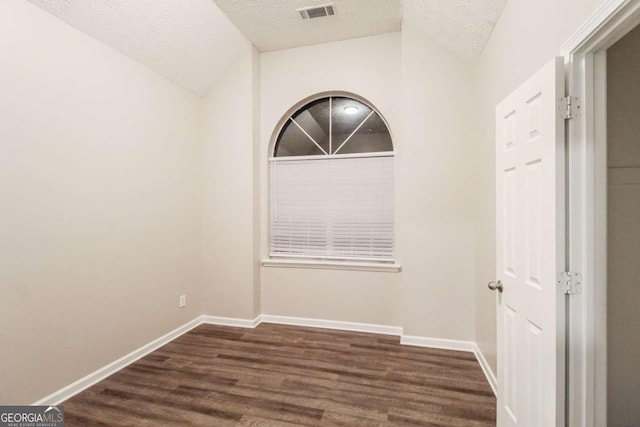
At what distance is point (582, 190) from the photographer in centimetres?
122

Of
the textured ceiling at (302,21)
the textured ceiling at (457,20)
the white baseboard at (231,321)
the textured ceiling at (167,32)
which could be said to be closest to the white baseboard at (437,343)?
the white baseboard at (231,321)

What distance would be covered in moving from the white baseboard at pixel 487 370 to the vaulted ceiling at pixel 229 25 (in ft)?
8.64

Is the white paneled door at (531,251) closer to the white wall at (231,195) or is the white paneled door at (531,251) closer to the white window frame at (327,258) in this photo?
the white window frame at (327,258)

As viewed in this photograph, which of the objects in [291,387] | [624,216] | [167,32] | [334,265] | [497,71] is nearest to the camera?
[624,216]

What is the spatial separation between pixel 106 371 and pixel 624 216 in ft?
11.8

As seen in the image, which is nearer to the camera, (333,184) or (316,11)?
(316,11)

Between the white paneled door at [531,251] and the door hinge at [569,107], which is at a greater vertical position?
the door hinge at [569,107]

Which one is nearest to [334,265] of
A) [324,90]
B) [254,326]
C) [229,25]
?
[254,326]

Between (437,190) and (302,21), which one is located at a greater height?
(302,21)

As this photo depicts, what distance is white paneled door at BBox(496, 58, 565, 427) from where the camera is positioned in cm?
125

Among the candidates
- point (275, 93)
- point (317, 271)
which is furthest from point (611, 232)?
point (275, 93)

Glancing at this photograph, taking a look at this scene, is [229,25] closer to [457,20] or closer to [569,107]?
[457,20]

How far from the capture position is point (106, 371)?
2500mm

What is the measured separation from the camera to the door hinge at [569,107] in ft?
4.04
